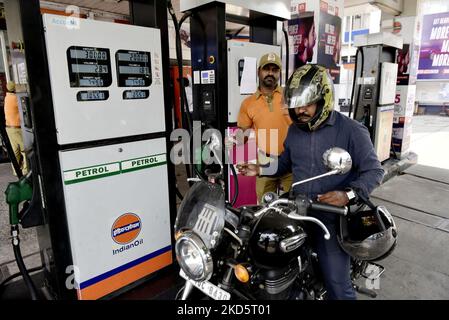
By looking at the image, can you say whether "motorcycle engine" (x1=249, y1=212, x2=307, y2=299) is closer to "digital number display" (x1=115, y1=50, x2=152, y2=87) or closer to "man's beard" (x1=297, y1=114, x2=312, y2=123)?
"man's beard" (x1=297, y1=114, x2=312, y2=123)

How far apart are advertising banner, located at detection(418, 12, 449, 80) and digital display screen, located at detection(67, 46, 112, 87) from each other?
55.4 ft

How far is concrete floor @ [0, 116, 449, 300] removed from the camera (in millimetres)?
2648

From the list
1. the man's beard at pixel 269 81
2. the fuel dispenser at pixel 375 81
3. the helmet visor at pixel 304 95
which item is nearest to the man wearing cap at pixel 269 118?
the man's beard at pixel 269 81

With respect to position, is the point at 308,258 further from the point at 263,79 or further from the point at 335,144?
the point at 263,79

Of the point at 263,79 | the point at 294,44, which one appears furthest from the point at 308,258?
the point at 294,44

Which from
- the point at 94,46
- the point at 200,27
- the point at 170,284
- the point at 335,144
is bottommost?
the point at 170,284

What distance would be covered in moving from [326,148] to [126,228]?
1490 millimetres

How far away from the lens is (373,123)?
18.5ft

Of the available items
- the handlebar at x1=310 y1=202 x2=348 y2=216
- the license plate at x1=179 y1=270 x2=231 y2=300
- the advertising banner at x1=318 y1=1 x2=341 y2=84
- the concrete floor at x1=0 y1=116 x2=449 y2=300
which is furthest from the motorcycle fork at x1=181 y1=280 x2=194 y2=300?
the advertising banner at x1=318 y1=1 x2=341 y2=84

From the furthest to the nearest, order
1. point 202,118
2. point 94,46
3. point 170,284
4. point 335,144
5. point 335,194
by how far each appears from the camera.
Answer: point 202,118 < point 170,284 < point 94,46 < point 335,144 < point 335,194

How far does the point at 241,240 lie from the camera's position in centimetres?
130

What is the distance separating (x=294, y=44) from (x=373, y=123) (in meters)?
2.08

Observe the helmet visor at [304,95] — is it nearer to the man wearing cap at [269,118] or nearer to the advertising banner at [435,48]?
the man wearing cap at [269,118]

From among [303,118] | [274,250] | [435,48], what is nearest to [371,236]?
[274,250]
